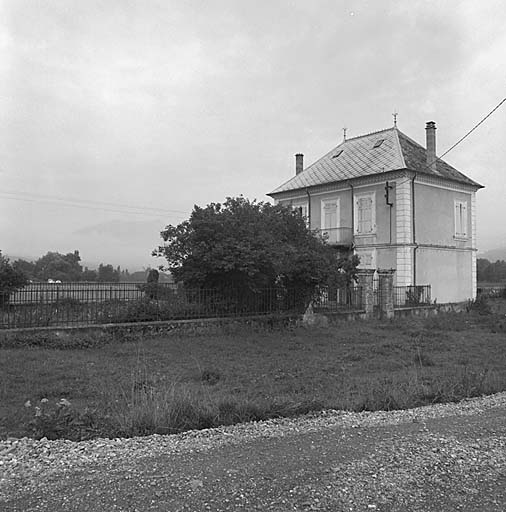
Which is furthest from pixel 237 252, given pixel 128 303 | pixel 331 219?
pixel 331 219

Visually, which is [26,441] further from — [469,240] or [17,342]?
[469,240]

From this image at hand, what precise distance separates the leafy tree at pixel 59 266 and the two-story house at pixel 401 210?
15354mm

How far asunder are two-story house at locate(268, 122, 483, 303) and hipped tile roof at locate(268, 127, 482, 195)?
0.08m

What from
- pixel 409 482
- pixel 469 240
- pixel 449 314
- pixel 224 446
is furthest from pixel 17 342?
pixel 469 240

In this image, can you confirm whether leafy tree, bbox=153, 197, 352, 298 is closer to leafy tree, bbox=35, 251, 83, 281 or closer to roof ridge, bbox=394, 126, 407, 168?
roof ridge, bbox=394, 126, 407, 168

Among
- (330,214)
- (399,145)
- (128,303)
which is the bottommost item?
(128,303)

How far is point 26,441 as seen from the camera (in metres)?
5.12

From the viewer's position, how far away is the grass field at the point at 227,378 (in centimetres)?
600

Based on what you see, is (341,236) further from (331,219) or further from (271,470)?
(271,470)

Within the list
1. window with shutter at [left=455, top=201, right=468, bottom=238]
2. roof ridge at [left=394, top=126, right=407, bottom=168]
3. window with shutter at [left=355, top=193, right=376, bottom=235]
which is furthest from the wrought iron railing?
window with shutter at [left=455, top=201, right=468, bottom=238]

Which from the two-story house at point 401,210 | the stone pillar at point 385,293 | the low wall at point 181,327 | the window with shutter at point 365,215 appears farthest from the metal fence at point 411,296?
the window with shutter at point 365,215

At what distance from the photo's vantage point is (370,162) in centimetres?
3011

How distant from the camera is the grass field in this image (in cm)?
600

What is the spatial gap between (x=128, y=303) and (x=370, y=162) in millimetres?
19627
